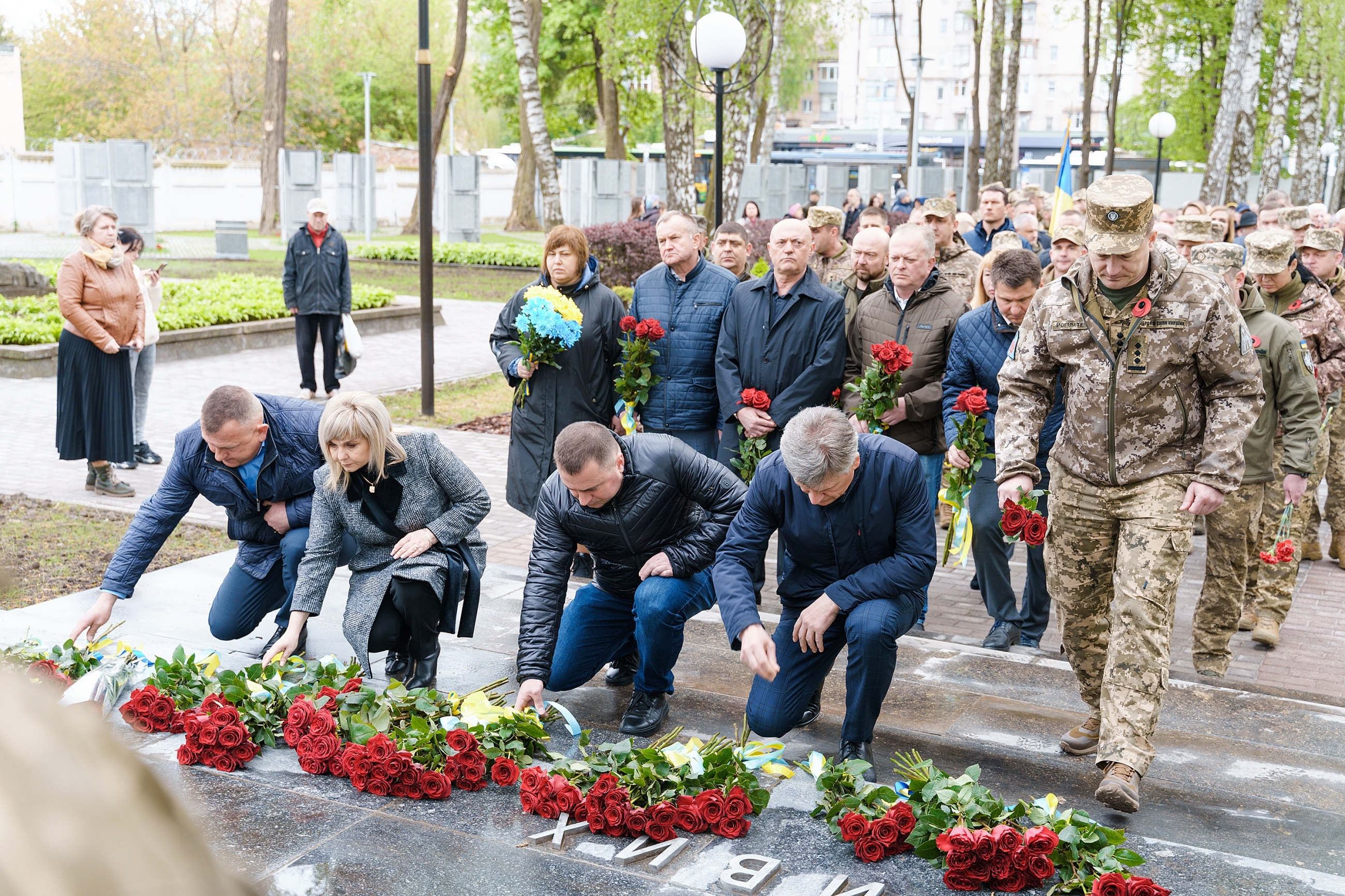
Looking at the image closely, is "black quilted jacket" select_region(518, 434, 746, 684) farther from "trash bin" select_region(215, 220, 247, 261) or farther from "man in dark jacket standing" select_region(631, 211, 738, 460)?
"trash bin" select_region(215, 220, 247, 261)

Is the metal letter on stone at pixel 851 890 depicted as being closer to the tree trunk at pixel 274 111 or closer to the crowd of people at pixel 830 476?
the crowd of people at pixel 830 476

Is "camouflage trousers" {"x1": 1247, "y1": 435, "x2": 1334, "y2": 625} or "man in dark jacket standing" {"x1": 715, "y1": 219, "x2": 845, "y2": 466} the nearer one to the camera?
"camouflage trousers" {"x1": 1247, "y1": 435, "x2": 1334, "y2": 625}

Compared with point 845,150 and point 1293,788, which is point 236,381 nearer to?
point 1293,788

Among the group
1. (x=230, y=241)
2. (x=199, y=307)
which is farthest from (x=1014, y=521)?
(x=230, y=241)

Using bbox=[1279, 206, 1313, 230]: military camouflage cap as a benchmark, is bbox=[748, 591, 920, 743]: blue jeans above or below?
below

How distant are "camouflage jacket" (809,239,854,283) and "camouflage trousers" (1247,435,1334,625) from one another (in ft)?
11.8

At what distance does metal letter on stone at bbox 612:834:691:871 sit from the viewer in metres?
4.12

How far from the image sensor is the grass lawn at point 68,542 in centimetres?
724

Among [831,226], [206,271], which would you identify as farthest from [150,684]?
[206,271]

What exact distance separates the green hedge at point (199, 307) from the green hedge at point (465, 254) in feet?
28.9

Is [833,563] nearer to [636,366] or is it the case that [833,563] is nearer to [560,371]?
[636,366]

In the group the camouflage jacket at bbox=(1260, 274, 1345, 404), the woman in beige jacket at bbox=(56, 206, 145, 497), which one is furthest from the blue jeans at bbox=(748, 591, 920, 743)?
the woman in beige jacket at bbox=(56, 206, 145, 497)

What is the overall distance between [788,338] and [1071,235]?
186cm

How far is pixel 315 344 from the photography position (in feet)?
43.2
